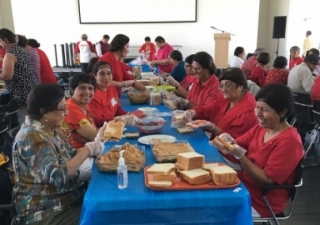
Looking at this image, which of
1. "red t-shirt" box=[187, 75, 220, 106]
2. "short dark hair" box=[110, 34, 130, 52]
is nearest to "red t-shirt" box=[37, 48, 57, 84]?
"short dark hair" box=[110, 34, 130, 52]

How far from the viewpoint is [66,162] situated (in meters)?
1.50

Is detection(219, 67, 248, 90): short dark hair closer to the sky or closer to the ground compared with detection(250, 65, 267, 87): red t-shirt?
closer to the sky

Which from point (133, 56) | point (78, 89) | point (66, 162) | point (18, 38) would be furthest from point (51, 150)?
point (133, 56)

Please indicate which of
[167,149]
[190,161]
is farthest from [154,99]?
[190,161]

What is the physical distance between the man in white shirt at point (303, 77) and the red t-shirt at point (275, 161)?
8.70 feet

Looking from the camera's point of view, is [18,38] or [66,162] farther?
[18,38]

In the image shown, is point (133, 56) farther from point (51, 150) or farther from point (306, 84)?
point (51, 150)

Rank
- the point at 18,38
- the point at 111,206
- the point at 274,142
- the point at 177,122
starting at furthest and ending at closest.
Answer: the point at 18,38, the point at 177,122, the point at 274,142, the point at 111,206

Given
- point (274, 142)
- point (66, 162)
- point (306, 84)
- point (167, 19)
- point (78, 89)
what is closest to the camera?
point (66, 162)

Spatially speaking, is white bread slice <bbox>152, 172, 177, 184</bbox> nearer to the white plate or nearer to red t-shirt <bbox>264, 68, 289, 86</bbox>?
the white plate

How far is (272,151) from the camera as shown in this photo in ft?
5.32

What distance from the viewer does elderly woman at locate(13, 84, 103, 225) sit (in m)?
1.40

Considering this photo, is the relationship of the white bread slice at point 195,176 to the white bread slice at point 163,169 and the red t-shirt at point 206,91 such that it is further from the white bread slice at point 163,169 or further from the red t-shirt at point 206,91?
the red t-shirt at point 206,91

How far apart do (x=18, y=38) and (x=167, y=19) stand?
22.9 feet
